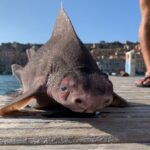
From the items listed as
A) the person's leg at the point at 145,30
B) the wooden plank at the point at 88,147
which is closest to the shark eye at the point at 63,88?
the wooden plank at the point at 88,147

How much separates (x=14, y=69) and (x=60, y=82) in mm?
2615

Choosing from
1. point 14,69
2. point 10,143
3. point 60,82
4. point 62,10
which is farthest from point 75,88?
point 14,69

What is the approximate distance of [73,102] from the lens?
321 cm

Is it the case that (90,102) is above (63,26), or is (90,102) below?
below

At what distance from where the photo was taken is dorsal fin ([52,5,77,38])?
418cm

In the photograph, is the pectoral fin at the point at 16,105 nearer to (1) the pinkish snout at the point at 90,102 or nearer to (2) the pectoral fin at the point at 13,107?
(2) the pectoral fin at the point at 13,107

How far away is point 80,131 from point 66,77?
0.69 m

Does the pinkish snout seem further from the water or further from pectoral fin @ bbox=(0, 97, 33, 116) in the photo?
the water

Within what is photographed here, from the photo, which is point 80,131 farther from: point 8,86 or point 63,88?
point 8,86

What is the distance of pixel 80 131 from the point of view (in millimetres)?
2924

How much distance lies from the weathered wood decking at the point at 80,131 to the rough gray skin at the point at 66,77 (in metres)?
0.17

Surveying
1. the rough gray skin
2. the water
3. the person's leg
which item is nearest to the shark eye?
the rough gray skin

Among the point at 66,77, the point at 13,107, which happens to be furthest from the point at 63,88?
the point at 13,107

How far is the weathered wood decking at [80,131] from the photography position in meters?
2.61
